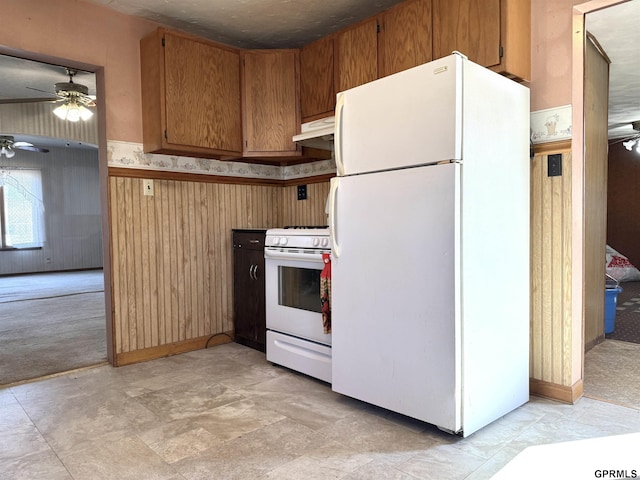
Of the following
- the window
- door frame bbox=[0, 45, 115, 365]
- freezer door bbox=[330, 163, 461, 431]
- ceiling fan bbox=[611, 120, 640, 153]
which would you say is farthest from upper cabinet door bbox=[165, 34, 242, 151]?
the window

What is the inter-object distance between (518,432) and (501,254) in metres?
0.81

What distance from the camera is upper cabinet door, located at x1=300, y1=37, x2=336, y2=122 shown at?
119 inches

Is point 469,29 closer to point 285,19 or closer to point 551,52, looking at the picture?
point 551,52

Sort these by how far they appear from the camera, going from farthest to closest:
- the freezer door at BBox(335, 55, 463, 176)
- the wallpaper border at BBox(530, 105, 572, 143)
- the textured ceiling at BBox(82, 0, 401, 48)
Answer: the textured ceiling at BBox(82, 0, 401, 48)
the wallpaper border at BBox(530, 105, 572, 143)
the freezer door at BBox(335, 55, 463, 176)

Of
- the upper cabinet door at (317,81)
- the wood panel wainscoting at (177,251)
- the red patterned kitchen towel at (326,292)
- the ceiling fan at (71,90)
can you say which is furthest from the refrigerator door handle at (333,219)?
the ceiling fan at (71,90)

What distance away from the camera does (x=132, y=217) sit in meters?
3.10

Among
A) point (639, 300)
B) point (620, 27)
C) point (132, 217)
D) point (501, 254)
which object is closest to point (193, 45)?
point (132, 217)

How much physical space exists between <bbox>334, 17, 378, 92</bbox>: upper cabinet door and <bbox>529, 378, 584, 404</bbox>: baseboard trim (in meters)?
2.03

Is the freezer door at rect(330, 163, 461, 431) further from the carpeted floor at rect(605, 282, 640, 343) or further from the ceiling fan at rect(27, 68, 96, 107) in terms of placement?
the ceiling fan at rect(27, 68, 96, 107)

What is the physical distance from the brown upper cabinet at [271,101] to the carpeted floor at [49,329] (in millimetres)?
2027

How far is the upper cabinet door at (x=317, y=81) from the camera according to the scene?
9.95 feet

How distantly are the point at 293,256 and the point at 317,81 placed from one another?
4.36 ft

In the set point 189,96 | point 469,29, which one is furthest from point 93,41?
point 469,29

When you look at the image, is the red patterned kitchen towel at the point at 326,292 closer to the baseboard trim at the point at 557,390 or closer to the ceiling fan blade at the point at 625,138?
the baseboard trim at the point at 557,390
